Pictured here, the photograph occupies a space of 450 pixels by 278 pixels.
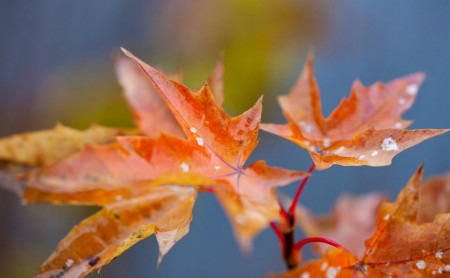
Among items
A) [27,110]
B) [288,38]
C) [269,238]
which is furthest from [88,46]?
[269,238]

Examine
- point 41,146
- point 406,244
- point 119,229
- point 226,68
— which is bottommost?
point 406,244

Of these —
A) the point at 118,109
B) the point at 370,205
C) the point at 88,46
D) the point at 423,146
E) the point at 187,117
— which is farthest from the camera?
the point at 88,46

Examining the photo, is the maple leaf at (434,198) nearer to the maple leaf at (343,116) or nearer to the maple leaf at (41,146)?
the maple leaf at (343,116)

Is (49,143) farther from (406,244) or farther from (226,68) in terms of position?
(226,68)

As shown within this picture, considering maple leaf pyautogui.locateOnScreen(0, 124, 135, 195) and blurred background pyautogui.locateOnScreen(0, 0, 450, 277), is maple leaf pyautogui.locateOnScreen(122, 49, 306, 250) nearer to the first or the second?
maple leaf pyautogui.locateOnScreen(0, 124, 135, 195)

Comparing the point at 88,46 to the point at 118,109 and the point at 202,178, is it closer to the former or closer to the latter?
the point at 118,109

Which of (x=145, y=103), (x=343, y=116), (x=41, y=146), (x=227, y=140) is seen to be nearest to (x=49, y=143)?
(x=41, y=146)
